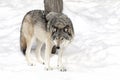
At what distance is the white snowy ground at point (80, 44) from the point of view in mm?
6156

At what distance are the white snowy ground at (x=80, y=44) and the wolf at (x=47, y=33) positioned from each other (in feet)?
0.79

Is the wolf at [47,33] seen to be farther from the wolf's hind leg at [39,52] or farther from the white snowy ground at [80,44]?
the white snowy ground at [80,44]

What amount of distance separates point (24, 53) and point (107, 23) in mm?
2800

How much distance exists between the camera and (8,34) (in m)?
8.30

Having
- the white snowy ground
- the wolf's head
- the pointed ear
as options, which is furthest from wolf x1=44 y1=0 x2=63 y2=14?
the wolf's head

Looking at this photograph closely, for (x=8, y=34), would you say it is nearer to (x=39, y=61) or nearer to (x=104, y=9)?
(x=39, y=61)

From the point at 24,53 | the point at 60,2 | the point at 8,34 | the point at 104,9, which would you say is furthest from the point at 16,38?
the point at 104,9

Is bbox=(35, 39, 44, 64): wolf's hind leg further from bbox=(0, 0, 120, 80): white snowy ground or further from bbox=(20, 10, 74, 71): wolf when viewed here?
bbox=(0, 0, 120, 80): white snowy ground

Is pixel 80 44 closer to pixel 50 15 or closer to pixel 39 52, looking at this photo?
pixel 39 52

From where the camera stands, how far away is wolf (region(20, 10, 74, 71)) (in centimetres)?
631

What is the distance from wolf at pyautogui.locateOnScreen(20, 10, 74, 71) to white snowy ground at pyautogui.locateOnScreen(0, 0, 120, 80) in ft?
0.79

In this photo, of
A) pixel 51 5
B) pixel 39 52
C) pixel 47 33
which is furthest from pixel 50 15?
pixel 51 5

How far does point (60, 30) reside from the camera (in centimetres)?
629

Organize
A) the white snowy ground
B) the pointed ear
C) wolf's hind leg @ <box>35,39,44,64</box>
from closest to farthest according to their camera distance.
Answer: the white snowy ground, the pointed ear, wolf's hind leg @ <box>35,39,44,64</box>
